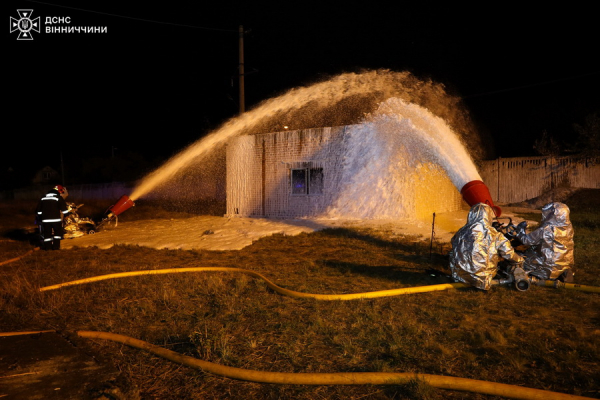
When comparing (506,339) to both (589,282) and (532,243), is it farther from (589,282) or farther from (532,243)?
(589,282)

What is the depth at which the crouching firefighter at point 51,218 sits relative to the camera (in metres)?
9.62

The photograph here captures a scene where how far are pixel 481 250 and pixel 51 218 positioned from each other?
9636 millimetres

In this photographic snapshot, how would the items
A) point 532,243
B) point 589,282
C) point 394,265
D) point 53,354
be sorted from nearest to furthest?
point 53,354 → point 532,243 → point 589,282 → point 394,265

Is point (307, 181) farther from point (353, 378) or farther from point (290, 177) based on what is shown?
point (353, 378)

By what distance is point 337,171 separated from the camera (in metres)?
13.4

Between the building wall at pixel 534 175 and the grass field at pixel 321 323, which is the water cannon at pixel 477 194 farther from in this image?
the building wall at pixel 534 175

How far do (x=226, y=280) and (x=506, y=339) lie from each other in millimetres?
4189

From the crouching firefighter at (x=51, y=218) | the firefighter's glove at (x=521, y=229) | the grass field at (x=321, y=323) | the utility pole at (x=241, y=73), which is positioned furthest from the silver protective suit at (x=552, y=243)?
the utility pole at (x=241, y=73)

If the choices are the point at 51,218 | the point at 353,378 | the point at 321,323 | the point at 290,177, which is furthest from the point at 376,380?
the point at 290,177

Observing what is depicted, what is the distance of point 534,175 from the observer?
17094mm

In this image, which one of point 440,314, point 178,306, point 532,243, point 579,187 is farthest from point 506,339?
point 579,187

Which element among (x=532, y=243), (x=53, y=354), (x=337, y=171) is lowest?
(x=53, y=354)

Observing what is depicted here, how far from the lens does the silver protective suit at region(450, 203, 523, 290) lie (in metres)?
5.28

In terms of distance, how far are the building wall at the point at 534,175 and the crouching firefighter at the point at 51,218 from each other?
1697 centimetres
